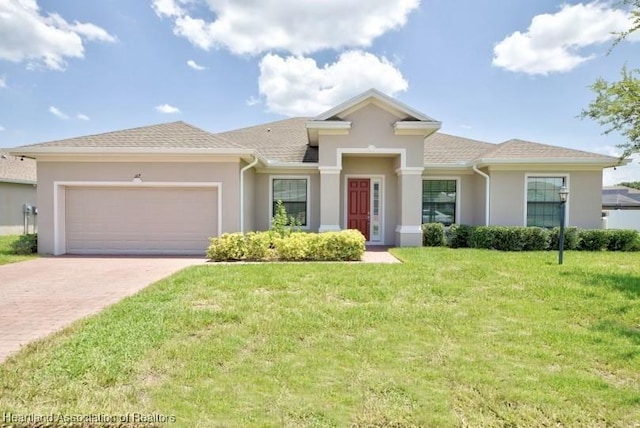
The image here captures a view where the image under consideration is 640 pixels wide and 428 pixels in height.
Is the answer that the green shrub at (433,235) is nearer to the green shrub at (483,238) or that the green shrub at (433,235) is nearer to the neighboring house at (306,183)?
the neighboring house at (306,183)

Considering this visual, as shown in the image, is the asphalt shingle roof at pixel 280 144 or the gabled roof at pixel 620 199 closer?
the asphalt shingle roof at pixel 280 144

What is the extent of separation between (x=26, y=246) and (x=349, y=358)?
1249 cm

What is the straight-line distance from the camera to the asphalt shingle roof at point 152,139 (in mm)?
10805

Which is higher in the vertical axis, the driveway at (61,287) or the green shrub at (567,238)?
the green shrub at (567,238)

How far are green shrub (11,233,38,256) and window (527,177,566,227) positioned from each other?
1783 centimetres

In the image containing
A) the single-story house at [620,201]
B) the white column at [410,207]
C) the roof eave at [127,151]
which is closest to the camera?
the roof eave at [127,151]

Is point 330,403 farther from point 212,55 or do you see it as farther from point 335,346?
point 212,55

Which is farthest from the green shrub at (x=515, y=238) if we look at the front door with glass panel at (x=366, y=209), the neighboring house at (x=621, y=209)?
the neighboring house at (x=621, y=209)

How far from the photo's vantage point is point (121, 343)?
13.0 ft

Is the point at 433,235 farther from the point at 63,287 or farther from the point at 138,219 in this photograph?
the point at 63,287

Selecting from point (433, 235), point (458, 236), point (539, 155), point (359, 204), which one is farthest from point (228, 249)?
point (539, 155)

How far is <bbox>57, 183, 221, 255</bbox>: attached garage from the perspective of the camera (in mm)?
11180

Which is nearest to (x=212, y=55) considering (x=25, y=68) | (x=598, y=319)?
(x=25, y=68)

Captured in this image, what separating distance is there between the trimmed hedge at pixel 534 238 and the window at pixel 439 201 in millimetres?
1260
